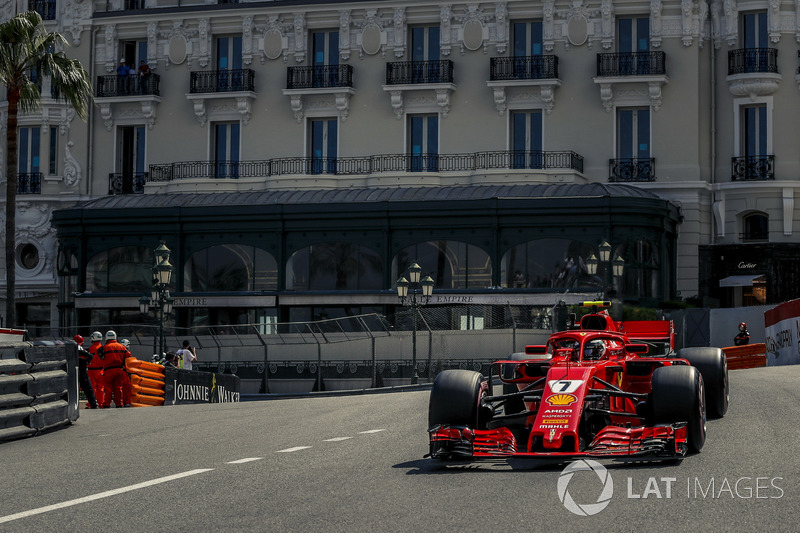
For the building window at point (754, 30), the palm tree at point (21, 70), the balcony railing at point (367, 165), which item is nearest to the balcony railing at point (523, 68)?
the balcony railing at point (367, 165)

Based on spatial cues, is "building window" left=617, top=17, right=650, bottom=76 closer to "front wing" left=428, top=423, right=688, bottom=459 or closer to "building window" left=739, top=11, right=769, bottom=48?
"building window" left=739, top=11, right=769, bottom=48

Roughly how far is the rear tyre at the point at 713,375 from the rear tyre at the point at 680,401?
2.77m

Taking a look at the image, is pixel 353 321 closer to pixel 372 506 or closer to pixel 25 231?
pixel 25 231

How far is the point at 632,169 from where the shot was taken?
46219mm

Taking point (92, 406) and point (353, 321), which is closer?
point (92, 406)

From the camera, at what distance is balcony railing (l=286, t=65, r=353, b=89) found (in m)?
49.0

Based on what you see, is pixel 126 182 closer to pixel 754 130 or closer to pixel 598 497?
pixel 754 130

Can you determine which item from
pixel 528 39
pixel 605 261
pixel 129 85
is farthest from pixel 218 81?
pixel 605 261

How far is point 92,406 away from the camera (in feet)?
72.2

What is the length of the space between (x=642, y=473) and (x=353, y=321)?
25144 mm

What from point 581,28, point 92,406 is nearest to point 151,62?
point 581,28

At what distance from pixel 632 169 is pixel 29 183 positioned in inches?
949

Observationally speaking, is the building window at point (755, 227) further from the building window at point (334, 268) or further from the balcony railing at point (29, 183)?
the balcony railing at point (29, 183)

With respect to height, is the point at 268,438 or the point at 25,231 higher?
the point at 25,231
